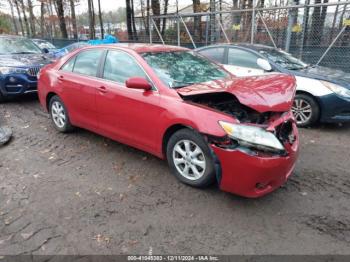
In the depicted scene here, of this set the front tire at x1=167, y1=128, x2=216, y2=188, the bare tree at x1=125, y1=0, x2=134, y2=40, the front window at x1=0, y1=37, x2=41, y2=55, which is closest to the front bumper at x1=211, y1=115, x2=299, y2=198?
the front tire at x1=167, y1=128, x2=216, y2=188

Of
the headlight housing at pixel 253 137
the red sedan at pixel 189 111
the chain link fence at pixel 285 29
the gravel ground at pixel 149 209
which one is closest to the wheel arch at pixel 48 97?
the red sedan at pixel 189 111

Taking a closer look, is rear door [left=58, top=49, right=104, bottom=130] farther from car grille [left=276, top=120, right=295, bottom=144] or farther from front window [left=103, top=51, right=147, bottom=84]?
car grille [left=276, top=120, right=295, bottom=144]

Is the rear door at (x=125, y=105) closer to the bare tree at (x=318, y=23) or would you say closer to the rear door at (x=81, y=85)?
the rear door at (x=81, y=85)

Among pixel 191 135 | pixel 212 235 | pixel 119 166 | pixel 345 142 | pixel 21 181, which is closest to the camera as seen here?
pixel 212 235

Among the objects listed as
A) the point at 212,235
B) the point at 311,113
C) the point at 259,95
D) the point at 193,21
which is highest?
the point at 193,21

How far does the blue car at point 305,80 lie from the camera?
534cm

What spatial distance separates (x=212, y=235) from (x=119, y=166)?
1803mm

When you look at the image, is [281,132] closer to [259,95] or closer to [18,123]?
[259,95]

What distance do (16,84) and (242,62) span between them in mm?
5214

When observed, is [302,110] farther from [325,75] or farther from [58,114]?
[58,114]

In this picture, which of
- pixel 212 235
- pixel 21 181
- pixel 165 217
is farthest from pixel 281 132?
pixel 21 181

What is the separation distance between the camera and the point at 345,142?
5035 millimetres

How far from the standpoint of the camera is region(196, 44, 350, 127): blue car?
534 cm

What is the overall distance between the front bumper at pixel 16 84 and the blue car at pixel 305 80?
4582 millimetres
